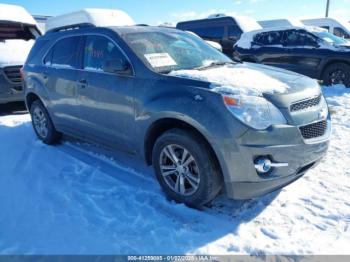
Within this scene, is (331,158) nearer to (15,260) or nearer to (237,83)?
(237,83)

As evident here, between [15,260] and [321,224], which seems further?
[321,224]

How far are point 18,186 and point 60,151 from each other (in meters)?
1.17

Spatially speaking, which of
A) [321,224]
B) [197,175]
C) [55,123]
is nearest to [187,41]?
[197,175]

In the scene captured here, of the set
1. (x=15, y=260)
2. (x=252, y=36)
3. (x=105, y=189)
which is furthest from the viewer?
(x=252, y=36)

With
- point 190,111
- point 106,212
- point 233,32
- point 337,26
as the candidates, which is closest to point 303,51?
point 233,32

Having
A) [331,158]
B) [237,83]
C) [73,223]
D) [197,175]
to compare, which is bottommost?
[331,158]

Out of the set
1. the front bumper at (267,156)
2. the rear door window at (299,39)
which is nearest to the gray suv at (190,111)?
the front bumper at (267,156)

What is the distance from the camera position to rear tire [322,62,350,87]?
9008 mm

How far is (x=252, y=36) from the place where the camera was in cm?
1091

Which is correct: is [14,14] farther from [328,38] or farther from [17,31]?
[328,38]

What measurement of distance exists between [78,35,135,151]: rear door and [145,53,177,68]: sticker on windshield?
0.86ft

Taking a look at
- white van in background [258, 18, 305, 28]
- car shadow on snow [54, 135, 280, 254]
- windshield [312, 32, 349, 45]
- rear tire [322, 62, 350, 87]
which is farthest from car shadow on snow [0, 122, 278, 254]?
white van in background [258, 18, 305, 28]

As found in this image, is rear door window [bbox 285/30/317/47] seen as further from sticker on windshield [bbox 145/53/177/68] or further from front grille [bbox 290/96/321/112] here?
sticker on windshield [bbox 145/53/177/68]

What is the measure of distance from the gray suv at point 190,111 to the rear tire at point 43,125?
72 centimetres
